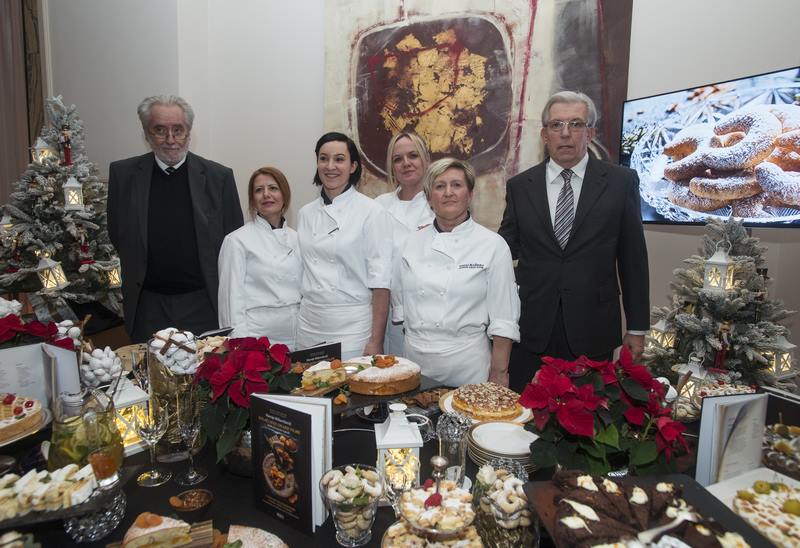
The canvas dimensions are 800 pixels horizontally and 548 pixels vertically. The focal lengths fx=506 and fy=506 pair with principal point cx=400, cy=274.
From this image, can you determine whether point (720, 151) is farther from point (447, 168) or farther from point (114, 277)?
point (114, 277)

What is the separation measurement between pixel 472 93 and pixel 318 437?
3.06 meters

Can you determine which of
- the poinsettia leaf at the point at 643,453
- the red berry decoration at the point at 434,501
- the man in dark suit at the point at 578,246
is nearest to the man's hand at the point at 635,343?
the man in dark suit at the point at 578,246

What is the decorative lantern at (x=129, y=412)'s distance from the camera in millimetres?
1347

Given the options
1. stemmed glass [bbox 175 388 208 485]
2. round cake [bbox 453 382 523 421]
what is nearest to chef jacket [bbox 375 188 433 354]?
round cake [bbox 453 382 523 421]

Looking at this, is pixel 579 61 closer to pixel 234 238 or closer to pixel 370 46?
pixel 370 46

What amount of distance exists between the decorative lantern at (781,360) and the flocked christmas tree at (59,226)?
4.41 metres

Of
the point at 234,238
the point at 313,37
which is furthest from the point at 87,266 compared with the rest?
the point at 313,37

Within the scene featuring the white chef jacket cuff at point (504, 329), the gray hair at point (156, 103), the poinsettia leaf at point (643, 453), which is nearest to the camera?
the poinsettia leaf at point (643, 453)

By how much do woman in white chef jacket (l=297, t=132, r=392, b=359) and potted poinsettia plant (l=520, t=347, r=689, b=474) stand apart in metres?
1.42

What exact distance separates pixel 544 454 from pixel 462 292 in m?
1.04

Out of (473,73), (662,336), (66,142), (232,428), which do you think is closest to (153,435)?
(232,428)

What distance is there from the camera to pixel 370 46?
4016 millimetres

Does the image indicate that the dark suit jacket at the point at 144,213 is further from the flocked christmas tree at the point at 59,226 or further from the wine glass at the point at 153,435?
the wine glass at the point at 153,435

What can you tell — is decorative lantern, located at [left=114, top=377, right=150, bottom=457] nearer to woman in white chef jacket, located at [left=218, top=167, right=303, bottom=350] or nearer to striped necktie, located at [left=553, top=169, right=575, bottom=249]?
woman in white chef jacket, located at [left=218, top=167, right=303, bottom=350]
